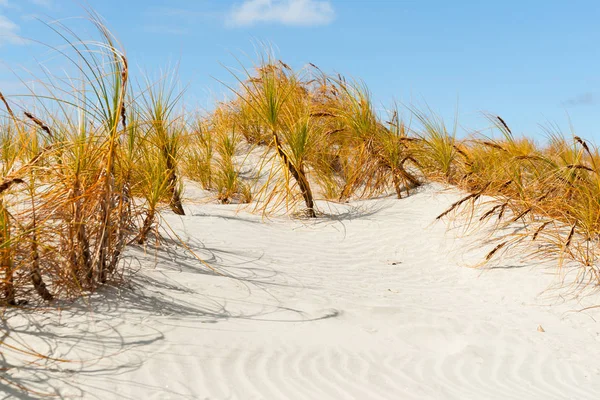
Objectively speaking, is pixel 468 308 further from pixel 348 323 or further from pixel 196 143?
pixel 196 143

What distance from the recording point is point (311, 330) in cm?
327

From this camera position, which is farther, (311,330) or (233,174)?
(233,174)

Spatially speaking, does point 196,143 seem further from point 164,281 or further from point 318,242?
point 164,281

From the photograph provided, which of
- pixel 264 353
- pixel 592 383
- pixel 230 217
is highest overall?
pixel 230 217

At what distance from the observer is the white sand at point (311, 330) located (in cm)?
269

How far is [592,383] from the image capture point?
326 cm

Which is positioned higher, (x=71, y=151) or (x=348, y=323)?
(x=71, y=151)

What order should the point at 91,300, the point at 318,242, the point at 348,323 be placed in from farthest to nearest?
the point at 318,242
the point at 348,323
the point at 91,300

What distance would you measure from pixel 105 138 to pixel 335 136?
4866 mm

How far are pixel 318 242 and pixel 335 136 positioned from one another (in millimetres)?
2771

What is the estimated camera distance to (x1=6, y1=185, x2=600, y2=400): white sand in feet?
8.82

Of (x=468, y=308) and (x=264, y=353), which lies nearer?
(x=264, y=353)

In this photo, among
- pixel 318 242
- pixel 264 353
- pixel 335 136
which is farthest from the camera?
pixel 335 136

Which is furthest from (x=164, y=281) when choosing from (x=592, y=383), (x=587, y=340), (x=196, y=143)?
(x=196, y=143)
